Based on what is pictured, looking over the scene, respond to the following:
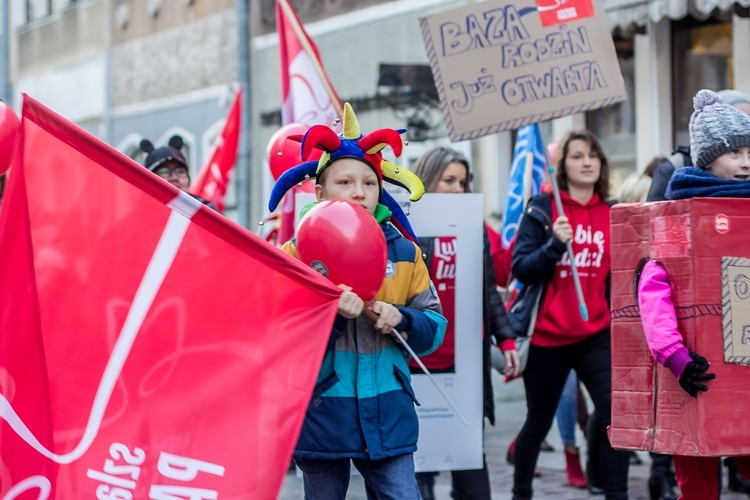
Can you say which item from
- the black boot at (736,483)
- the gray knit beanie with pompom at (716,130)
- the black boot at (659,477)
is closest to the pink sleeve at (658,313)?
the gray knit beanie with pompom at (716,130)

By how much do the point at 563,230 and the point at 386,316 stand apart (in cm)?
213

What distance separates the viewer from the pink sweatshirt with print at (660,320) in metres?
4.33

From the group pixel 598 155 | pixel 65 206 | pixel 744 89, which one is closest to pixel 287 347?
pixel 65 206

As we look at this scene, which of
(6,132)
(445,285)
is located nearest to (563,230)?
(445,285)

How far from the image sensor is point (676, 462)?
4703 millimetres

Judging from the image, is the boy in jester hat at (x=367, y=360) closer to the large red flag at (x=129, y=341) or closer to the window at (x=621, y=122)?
the large red flag at (x=129, y=341)

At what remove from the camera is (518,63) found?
20.5 feet

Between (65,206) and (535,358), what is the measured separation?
3130mm

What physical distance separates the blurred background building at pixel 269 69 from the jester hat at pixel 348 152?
4706mm

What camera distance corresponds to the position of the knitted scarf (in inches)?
176

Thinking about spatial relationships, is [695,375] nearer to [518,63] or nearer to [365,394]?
[365,394]

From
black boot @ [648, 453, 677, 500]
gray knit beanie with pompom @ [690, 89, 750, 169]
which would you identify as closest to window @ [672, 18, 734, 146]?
black boot @ [648, 453, 677, 500]

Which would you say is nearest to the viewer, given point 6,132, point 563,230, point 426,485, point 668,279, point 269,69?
point 668,279

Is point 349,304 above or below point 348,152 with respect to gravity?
below
